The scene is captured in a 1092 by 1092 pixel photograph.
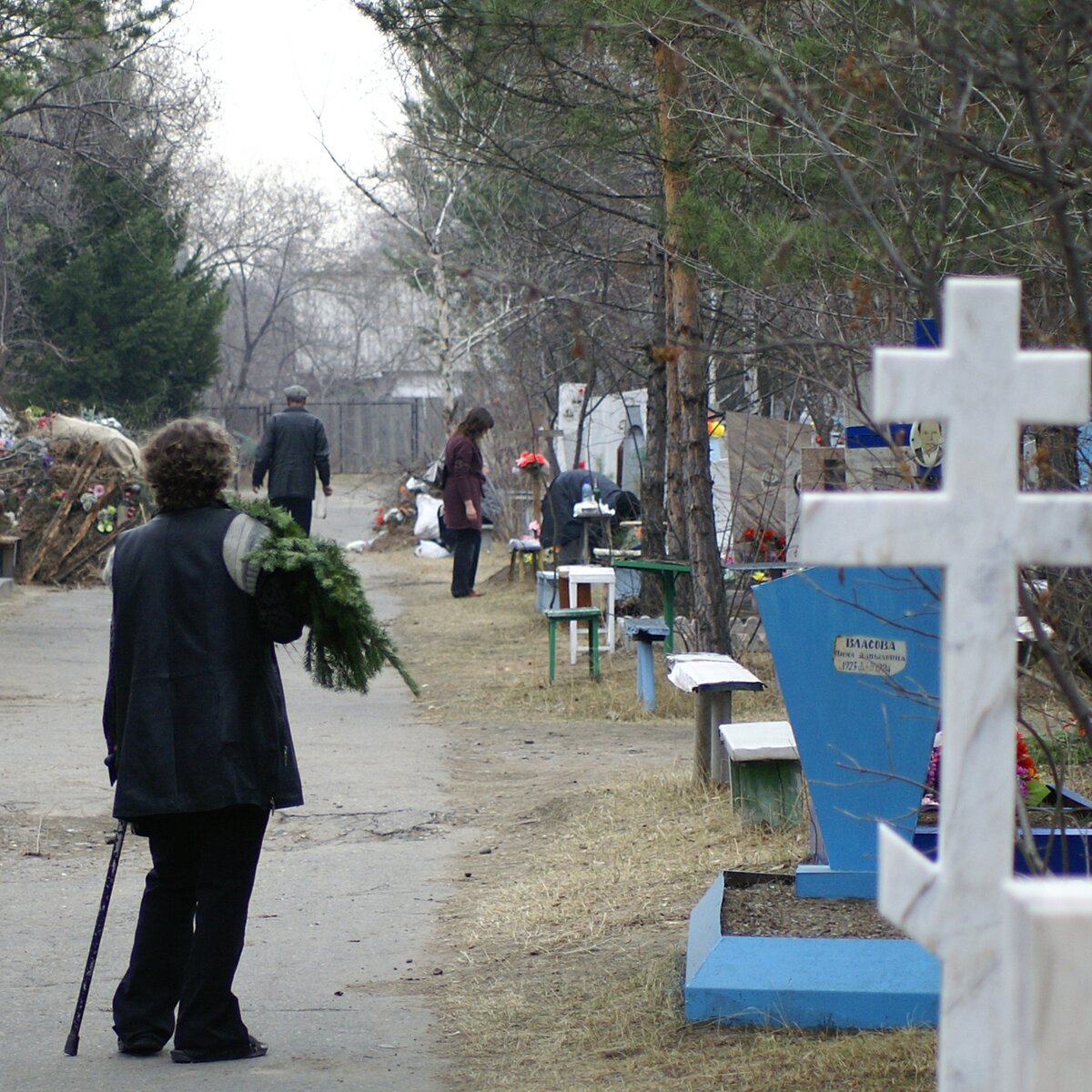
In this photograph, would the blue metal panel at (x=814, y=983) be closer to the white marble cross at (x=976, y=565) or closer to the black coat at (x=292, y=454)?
the white marble cross at (x=976, y=565)

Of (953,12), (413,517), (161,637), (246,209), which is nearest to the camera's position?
(953,12)

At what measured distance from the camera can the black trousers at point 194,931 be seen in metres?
4.23

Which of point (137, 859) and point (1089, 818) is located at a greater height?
point (1089, 818)

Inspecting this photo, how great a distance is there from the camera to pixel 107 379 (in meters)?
32.3

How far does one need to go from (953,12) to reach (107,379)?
103 ft

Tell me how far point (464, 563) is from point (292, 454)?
287 centimetres

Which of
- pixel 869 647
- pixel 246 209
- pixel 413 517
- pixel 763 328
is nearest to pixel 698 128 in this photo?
pixel 763 328

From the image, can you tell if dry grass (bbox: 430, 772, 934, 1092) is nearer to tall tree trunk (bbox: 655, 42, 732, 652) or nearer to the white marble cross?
tall tree trunk (bbox: 655, 42, 732, 652)

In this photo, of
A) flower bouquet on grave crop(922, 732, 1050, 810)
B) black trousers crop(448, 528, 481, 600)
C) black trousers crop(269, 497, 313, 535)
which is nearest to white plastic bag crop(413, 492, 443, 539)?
black trousers crop(448, 528, 481, 600)

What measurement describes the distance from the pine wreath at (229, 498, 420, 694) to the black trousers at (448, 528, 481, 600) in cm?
1130

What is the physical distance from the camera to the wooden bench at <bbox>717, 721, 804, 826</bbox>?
20.2 feet

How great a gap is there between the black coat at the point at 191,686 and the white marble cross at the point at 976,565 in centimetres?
287

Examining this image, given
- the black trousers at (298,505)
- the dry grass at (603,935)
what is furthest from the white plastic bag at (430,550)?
the dry grass at (603,935)

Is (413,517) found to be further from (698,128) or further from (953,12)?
(953,12)
